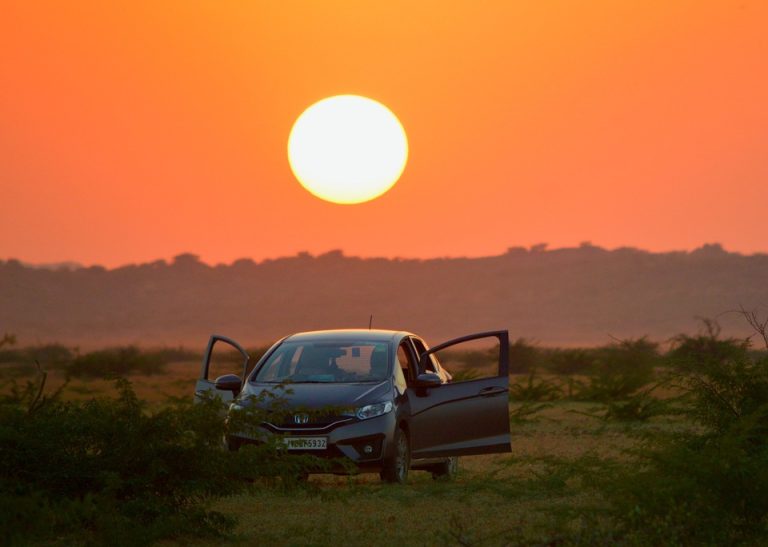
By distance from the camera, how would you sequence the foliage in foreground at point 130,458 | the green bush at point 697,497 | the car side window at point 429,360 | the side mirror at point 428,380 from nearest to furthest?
the green bush at point 697,497 < the foliage in foreground at point 130,458 < the side mirror at point 428,380 < the car side window at point 429,360

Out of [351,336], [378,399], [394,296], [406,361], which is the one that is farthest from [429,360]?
[394,296]

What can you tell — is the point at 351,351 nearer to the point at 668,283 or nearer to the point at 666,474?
the point at 666,474

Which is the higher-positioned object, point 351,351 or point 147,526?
point 351,351

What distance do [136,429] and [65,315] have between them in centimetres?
15783

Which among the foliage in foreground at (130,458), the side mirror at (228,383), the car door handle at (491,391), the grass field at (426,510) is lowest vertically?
the grass field at (426,510)

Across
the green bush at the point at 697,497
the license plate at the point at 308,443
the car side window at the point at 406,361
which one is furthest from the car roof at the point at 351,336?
the green bush at the point at 697,497

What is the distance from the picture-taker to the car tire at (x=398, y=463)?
16.2m

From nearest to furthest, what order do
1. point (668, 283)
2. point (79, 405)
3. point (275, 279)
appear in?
point (79, 405), point (668, 283), point (275, 279)

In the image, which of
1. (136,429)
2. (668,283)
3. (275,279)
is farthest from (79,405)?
(275,279)

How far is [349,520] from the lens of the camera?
13.2 meters

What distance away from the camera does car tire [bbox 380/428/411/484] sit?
1625 cm

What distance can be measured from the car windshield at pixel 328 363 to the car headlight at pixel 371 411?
52 cm

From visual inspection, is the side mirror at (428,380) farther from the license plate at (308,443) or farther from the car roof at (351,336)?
the license plate at (308,443)

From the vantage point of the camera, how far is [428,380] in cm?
1675
